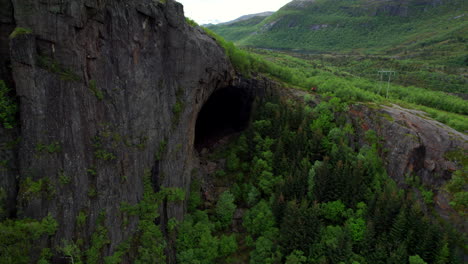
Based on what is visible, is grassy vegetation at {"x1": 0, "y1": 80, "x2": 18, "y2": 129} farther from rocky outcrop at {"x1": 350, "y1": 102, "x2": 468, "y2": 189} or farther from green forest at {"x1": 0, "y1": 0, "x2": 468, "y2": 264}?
rocky outcrop at {"x1": 350, "y1": 102, "x2": 468, "y2": 189}

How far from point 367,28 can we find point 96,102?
171615 millimetres

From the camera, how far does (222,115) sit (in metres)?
59.7

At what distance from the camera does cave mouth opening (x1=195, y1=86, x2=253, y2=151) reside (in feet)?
177

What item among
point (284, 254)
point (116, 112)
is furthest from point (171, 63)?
point (284, 254)

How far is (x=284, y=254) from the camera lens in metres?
32.0

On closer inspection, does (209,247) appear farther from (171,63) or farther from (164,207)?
(171,63)

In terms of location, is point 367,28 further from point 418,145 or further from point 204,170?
point 204,170

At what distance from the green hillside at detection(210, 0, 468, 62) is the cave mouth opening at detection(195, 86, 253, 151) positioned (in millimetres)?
97946

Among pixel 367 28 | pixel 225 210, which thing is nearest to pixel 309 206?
pixel 225 210

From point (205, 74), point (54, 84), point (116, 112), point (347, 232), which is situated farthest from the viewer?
point (205, 74)

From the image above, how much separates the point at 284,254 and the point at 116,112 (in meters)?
25.3

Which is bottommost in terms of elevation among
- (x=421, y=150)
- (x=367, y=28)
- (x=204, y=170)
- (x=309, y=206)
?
(x=309, y=206)

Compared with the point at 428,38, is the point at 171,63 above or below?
below

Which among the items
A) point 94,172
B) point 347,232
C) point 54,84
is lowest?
point 347,232
